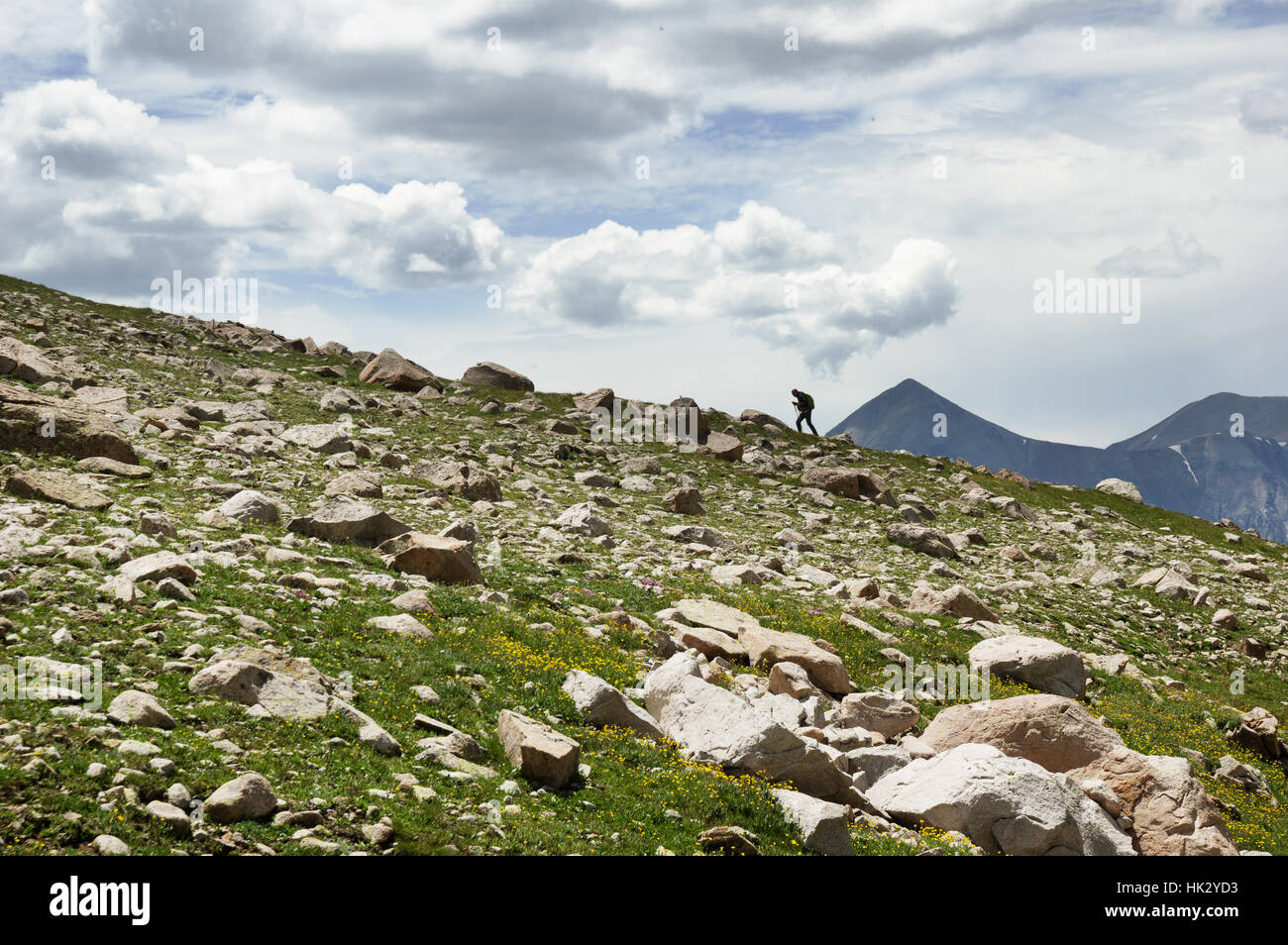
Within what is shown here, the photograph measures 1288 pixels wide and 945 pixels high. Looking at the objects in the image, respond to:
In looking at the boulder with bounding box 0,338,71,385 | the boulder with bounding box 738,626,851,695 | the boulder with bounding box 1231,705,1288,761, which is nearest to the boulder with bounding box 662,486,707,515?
the boulder with bounding box 738,626,851,695

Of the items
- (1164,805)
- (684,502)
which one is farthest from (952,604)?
(684,502)

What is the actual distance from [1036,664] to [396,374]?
50.6 meters

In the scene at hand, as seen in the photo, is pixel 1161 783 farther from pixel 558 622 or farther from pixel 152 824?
pixel 152 824

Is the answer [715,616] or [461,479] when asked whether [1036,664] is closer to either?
[715,616]

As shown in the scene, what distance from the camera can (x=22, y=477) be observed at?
1967 centimetres

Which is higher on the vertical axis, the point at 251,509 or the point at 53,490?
the point at 53,490

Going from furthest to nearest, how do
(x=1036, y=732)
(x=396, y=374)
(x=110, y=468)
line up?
(x=396, y=374) → (x=110, y=468) → (x=1036, y=732)

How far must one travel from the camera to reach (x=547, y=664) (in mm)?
16000

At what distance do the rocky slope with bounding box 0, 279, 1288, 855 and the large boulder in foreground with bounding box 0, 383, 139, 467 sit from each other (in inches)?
3.8

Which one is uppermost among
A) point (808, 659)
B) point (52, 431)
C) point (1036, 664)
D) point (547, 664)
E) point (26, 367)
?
A: point (26, 367)

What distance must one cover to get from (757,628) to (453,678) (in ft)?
29.4

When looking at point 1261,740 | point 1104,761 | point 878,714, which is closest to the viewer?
point 1104,761
